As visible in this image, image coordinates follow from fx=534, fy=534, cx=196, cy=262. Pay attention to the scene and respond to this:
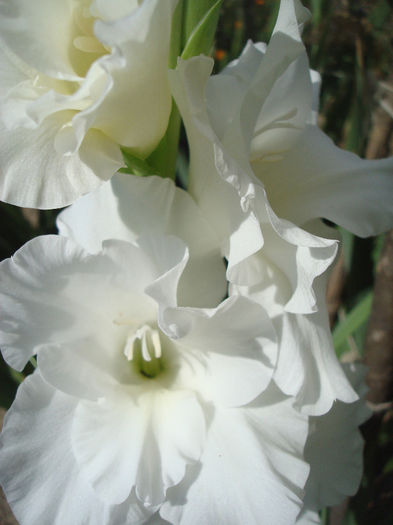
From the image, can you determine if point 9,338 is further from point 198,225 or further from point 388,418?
point 388,418

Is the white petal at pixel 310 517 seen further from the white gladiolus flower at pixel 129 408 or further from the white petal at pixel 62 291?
the white petal at pixel 62 291

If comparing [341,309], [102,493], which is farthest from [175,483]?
[341,309]

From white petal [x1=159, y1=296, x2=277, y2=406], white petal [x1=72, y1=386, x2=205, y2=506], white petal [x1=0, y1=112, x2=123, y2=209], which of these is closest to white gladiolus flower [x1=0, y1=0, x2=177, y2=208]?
white petal [x1=0, y1=112, x2=123, y2=209]

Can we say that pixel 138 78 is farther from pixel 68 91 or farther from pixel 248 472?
pixel 248 472

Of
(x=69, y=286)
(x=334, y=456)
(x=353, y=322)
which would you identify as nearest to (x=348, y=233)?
(x=353, y=322)

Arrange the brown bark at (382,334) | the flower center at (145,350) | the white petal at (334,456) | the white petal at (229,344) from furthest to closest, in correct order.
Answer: the brown bark at (382,334)
the white petal at (334,456)
the flower center at (145,350)
the white petal at (229,344)

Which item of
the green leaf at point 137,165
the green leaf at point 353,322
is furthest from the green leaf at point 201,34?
the green leaf at point 353,322
